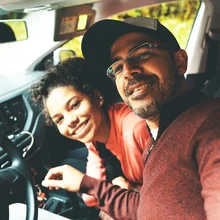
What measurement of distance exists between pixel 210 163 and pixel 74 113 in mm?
884

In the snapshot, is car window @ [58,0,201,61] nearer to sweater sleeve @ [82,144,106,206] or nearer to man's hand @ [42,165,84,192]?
sweater sleeve @ [82,144,106,206]

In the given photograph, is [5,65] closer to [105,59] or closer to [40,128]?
[40,128]

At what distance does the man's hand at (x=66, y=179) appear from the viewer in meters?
1.50

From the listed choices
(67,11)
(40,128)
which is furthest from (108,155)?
(67,11)

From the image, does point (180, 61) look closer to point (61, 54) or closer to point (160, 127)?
point (160, 127)

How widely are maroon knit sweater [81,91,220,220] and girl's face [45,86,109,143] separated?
58cm

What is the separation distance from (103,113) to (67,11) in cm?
76

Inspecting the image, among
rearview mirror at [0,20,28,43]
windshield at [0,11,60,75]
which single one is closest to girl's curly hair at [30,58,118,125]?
rearview mirror at [0,20,28,43]

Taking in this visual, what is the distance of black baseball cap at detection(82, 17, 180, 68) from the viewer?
1282mm

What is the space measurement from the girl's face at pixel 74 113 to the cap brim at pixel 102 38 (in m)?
0.32

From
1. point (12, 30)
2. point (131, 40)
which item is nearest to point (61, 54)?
point (12, 30)

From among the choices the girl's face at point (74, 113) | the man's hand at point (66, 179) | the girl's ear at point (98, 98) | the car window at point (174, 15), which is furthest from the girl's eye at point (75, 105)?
the car window at point (174, 15)

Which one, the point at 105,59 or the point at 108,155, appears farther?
the point at 108,155

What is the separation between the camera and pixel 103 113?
1.79m
